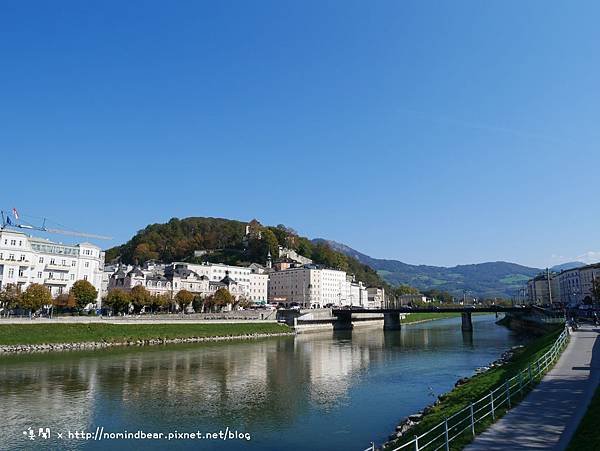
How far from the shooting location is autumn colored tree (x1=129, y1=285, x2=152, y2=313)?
74.0 meters

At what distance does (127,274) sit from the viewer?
91.0 m

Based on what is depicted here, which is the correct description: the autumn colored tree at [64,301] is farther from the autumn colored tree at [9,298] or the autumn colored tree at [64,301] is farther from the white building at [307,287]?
the white building at [307,287]

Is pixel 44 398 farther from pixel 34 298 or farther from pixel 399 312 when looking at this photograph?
pixel 399 312

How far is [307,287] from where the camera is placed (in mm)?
128625

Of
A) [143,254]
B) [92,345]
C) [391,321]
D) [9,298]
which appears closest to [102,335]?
[92,345]

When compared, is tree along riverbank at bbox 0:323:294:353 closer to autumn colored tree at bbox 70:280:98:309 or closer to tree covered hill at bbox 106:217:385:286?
autumn colored tree at bbox 70:280:98:309

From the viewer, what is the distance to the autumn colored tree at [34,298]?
5772cm

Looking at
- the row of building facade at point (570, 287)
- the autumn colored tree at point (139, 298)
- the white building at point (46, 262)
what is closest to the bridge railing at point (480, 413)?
the autumn colored tree at point (139, 298)

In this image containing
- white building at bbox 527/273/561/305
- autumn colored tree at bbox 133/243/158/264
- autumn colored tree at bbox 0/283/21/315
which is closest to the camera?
autumn colored tree at bbox 0/283/21/315

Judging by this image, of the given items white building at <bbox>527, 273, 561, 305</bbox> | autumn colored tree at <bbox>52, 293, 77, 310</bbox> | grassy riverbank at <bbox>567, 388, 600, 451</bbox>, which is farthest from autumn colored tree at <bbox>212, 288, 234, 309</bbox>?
white building at <bbox>527, 273, 561, 305</bbox>

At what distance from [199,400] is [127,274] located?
234ft

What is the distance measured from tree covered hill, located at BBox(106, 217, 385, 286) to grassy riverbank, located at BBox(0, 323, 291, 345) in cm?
8018

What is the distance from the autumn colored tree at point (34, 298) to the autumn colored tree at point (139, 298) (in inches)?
569

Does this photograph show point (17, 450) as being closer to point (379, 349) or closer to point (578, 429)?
point (578, 429)
